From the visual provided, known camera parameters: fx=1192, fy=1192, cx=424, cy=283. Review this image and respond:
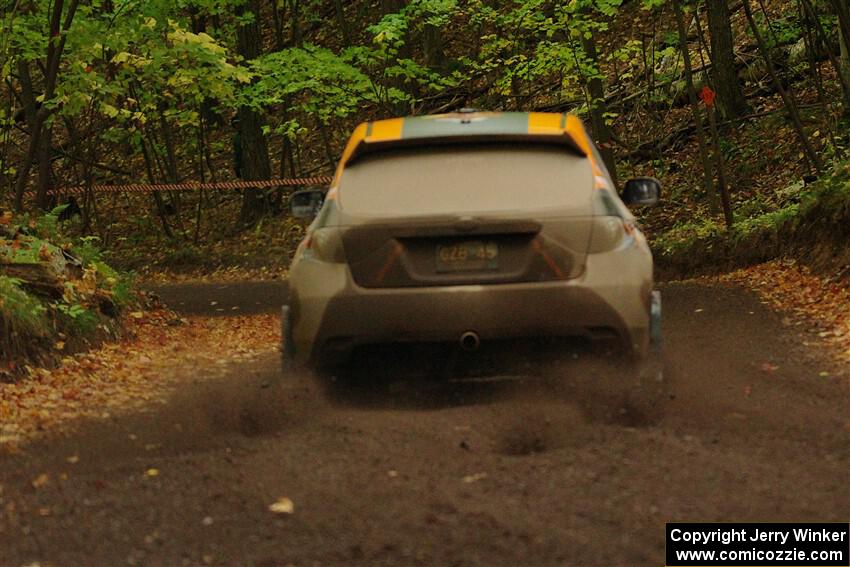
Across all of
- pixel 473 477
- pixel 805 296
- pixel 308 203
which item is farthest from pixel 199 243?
pixel 473 477

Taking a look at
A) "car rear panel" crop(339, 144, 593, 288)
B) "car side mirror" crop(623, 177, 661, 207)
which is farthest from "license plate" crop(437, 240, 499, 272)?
"car side mirror" crop(623, 177, 661, 207)

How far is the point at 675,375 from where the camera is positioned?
8.16m

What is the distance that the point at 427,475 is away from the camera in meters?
5.56

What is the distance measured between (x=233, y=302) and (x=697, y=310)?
7.32m

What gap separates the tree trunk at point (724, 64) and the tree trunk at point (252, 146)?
389 inches

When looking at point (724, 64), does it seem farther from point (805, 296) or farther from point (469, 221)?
point (469, 221)

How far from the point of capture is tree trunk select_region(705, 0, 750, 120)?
22.7 meters

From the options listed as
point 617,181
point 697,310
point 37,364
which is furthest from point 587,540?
point 617,181

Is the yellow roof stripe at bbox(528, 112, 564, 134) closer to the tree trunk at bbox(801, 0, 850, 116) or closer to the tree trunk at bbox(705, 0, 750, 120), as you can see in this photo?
the tree trunk at bbox(801, 0, 850, 116)

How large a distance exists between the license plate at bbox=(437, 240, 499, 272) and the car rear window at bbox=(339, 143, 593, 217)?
186mm

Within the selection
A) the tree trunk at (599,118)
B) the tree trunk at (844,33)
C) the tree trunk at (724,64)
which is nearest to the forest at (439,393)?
the tree trunk at (844,33)

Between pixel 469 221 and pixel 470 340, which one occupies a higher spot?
pixel 469 221

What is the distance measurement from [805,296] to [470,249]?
781cm

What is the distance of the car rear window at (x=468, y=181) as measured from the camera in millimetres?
6699
